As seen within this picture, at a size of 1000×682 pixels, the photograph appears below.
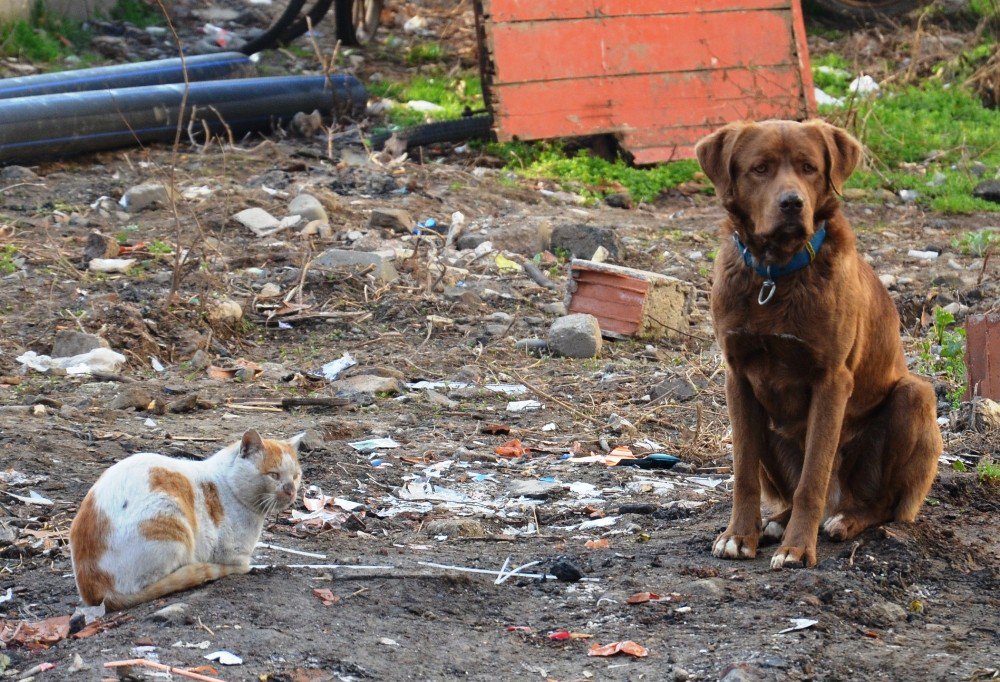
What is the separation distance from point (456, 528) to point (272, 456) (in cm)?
116

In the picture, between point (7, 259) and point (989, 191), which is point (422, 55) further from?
point (7, 259)

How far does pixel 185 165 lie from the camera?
36.8ft

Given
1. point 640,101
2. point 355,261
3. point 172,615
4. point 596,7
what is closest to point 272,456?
point 172,615

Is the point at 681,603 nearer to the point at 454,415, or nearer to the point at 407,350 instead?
the point at 454,415

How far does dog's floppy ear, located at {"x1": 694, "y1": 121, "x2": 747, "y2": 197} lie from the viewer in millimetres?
4387

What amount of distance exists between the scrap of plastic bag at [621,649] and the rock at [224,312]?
4758 mm

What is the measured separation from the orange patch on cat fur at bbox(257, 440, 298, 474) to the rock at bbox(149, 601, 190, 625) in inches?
21.8

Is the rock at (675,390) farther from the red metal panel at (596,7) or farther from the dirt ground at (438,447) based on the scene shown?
the red metal panel at (596,7)


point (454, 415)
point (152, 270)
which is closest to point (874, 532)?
point (454, 415)

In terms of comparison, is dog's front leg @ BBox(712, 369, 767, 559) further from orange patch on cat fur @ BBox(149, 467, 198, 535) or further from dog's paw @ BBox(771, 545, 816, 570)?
orange patch on cat fur @ BBox(149, 467, 198, 535)

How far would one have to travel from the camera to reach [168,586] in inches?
152

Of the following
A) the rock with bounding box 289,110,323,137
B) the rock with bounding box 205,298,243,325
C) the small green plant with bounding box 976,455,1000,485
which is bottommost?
the small green plant with bounding box 976,455,1000,485

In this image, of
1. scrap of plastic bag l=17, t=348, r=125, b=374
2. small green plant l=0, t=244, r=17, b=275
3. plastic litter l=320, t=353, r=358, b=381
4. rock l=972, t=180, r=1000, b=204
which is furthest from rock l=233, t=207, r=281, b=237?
rock l=972, t=180, r=1000, b=204

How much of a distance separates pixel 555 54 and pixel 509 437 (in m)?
6.84
